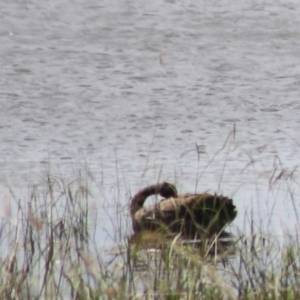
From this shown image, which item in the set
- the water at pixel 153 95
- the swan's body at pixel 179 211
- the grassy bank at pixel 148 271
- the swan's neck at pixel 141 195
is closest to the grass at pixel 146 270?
the grassy bank at pixel 148 271

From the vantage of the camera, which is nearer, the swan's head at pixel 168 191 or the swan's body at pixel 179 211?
the swan's body at pixel 179 211

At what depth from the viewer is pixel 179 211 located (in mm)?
5559

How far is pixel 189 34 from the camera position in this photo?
9.27 metres

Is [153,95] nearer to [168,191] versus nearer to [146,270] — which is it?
[168,191]

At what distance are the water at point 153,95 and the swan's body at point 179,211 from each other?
5.4 inches

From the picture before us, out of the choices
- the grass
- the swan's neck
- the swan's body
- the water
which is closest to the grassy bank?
the grass

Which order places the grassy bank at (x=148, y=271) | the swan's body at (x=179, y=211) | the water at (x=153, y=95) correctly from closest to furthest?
1. the grassy bank at (x=148, y=271)
2. the swan's body at (x=179, y=211)
3. the water at (x=153, y=95)

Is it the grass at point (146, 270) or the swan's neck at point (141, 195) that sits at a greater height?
the grass at point (146, 270)

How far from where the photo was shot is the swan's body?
5309mm

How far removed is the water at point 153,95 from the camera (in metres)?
6.39

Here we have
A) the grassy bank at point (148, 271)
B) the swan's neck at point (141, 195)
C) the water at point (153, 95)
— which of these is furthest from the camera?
the water at point (153, 95)

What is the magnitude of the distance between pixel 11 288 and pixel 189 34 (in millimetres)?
5529

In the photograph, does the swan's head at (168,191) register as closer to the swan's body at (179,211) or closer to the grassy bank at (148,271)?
the swan's body at (179,211)

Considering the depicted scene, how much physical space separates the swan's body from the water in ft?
0.45
